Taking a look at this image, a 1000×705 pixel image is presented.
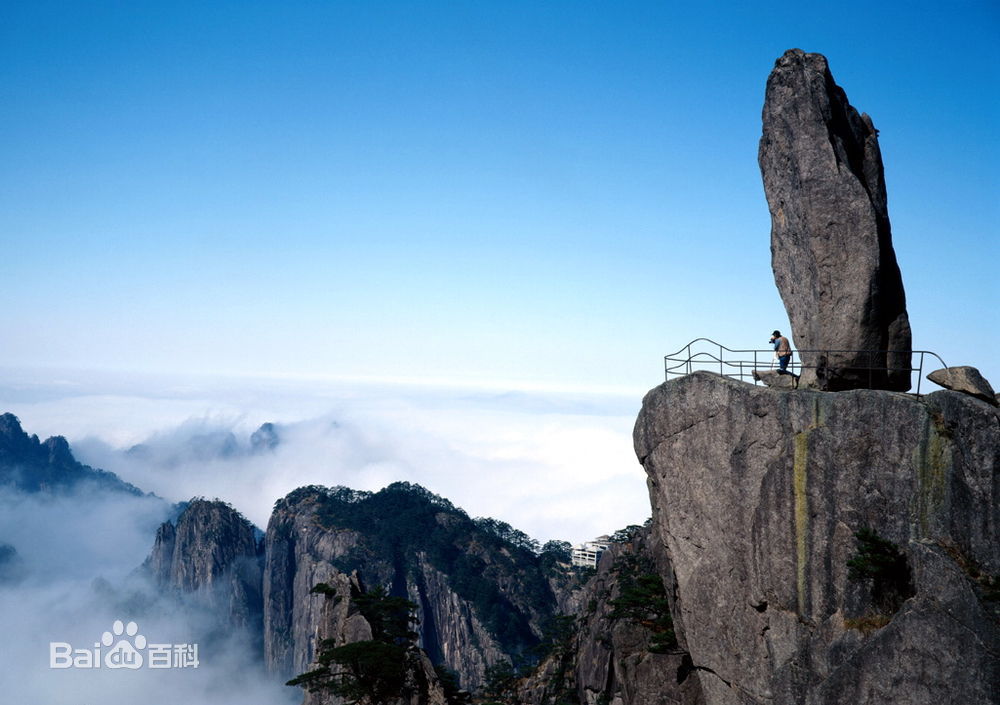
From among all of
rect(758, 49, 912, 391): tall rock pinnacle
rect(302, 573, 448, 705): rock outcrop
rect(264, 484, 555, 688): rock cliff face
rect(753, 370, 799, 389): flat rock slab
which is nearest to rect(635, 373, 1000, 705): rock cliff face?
rect(753, 370, 799, 389): flat rock slab

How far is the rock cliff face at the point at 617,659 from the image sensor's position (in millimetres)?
36469

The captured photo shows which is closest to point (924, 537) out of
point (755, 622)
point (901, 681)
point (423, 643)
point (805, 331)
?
point (901, 681)

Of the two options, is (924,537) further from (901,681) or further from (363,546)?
(363,546)

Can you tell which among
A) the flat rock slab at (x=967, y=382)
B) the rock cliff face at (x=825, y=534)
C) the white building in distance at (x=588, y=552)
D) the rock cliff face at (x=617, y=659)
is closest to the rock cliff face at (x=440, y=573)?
the white building in distance at (x=588, y=552)

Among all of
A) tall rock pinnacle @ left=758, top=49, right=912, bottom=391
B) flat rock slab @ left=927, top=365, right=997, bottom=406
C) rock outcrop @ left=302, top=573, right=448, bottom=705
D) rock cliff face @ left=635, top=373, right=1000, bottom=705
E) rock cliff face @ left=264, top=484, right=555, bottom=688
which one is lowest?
rock cliff face @ left=264, top=484, right=555, bottom=688

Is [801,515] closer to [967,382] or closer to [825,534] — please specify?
[825,534]

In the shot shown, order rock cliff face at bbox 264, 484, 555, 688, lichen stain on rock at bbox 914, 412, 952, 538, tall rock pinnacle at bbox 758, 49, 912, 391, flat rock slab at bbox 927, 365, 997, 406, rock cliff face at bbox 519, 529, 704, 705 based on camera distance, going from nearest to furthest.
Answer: lichen stain on rock at bbox 914, 412, 952, 538, flat rock slab at bbox 927, 365, 997, 406, tall rock pinnacle at bbox 758, 49, 912, 391, rock cliff face at bbox 519, 529, 704, 705, rock cliff face at bbox 264, 484, 555, 688

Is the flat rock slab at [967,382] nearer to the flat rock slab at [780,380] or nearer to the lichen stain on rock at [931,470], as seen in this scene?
the lichen stain on rock at [931,470]

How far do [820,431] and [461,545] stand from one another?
16266cm

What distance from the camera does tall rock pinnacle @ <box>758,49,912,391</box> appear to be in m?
30.3

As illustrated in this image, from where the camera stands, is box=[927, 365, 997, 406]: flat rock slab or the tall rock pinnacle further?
the tall rock pinnacle

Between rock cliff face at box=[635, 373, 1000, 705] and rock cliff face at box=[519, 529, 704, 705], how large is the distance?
351cm

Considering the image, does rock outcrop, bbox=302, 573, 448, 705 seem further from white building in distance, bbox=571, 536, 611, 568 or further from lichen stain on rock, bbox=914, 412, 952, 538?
white building in distance, bbox=571, 536, 611, 568

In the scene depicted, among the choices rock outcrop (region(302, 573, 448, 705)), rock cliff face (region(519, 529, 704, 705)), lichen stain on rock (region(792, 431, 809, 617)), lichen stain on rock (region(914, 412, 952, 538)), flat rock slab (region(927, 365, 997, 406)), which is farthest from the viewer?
rock outcrop (region(302, 573, 448, 705))
